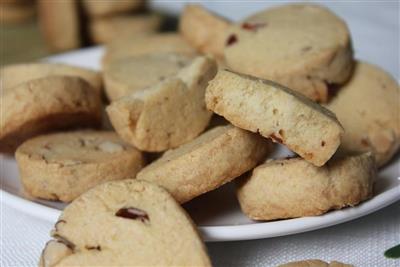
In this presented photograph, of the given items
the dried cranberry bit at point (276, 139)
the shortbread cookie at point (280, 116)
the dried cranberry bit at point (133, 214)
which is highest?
the shortbread cookie at point (280, 116)

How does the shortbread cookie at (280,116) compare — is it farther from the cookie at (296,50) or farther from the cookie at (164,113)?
the cookie at (296,50)

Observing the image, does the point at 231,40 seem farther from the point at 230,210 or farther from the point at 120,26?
the point at 120,26

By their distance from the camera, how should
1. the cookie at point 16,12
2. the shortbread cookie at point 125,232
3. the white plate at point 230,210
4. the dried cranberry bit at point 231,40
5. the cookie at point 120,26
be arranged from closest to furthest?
1. the shortbread cookie at point 125,232
2. the white plate at point 230,210
3. the dried cranberry bit at point 231,40
4. the cookie at point 120,26
5. the cookie at point 16,12

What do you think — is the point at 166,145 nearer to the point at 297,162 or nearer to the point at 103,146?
the point at 103,146

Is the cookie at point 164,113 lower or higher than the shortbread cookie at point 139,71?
higher

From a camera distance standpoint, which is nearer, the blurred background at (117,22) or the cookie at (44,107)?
the cookie at (44,107)

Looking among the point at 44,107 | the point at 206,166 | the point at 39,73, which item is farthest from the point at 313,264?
the point at 39,73

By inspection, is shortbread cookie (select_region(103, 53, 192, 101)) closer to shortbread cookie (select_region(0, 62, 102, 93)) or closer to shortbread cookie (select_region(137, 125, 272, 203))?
shortbread cookie (select_region(0, 62, 102, 93))

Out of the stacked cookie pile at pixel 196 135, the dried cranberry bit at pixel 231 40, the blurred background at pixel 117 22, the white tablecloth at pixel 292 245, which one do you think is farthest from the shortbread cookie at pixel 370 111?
the blurred background at pixel 117 22
